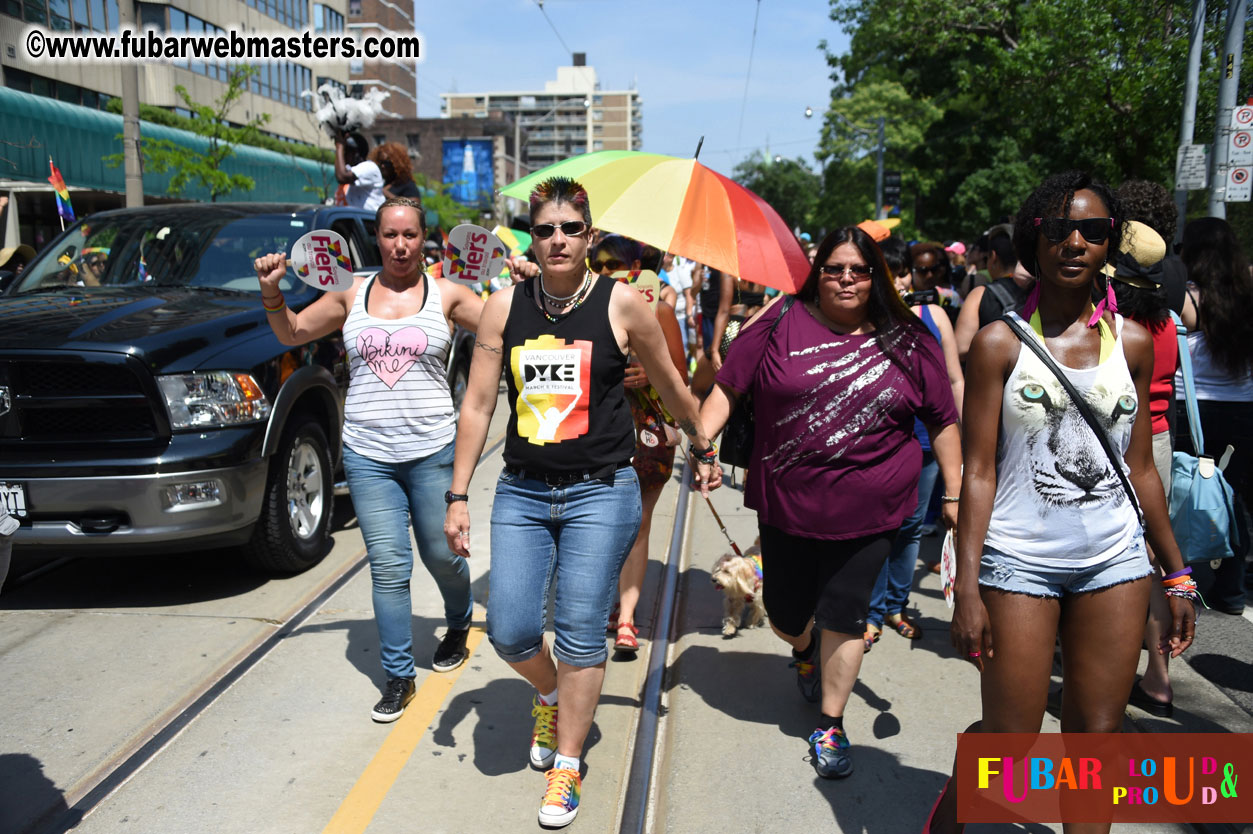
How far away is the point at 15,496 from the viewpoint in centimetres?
464

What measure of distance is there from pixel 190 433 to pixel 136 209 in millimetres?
2845

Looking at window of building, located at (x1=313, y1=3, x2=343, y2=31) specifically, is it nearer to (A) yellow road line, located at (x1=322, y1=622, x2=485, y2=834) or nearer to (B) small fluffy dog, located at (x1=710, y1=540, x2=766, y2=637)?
(B) small fluffy dog, located at (x1=710, y1=540, x2=766, y2=637)

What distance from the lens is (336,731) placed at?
3824 millimetres

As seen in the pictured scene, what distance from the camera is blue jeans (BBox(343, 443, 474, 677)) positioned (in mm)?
3912

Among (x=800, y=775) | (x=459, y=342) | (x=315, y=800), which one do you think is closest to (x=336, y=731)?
(x=315, y=800)

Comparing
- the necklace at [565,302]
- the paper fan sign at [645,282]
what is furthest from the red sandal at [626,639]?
the necklace at [565,302]

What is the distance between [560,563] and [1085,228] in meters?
1.92

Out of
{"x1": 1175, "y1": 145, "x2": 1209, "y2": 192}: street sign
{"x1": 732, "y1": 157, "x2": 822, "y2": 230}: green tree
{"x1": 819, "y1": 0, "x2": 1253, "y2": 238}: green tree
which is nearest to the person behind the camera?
{"x1": 1175, "y1": 145, "x2": 1209, "y2": 192}: street sign

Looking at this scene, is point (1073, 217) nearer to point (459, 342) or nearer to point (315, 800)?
point (315, 800)

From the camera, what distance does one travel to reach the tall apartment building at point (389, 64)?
9519cm

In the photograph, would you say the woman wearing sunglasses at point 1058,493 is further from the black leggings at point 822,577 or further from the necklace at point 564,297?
the necklace at point 564,297

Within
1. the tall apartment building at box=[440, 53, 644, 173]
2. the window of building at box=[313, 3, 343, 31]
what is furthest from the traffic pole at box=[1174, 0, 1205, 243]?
the tall apartment building at box=[440, 53, 644, 173]

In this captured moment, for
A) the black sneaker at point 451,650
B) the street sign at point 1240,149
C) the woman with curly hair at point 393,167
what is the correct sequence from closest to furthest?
1. the black sneaker at point 451,650
2. the woman with curly hair at point 393,167
3. the street sign at point 1240,149

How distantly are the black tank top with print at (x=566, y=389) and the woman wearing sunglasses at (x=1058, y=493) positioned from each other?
119 centimetres
